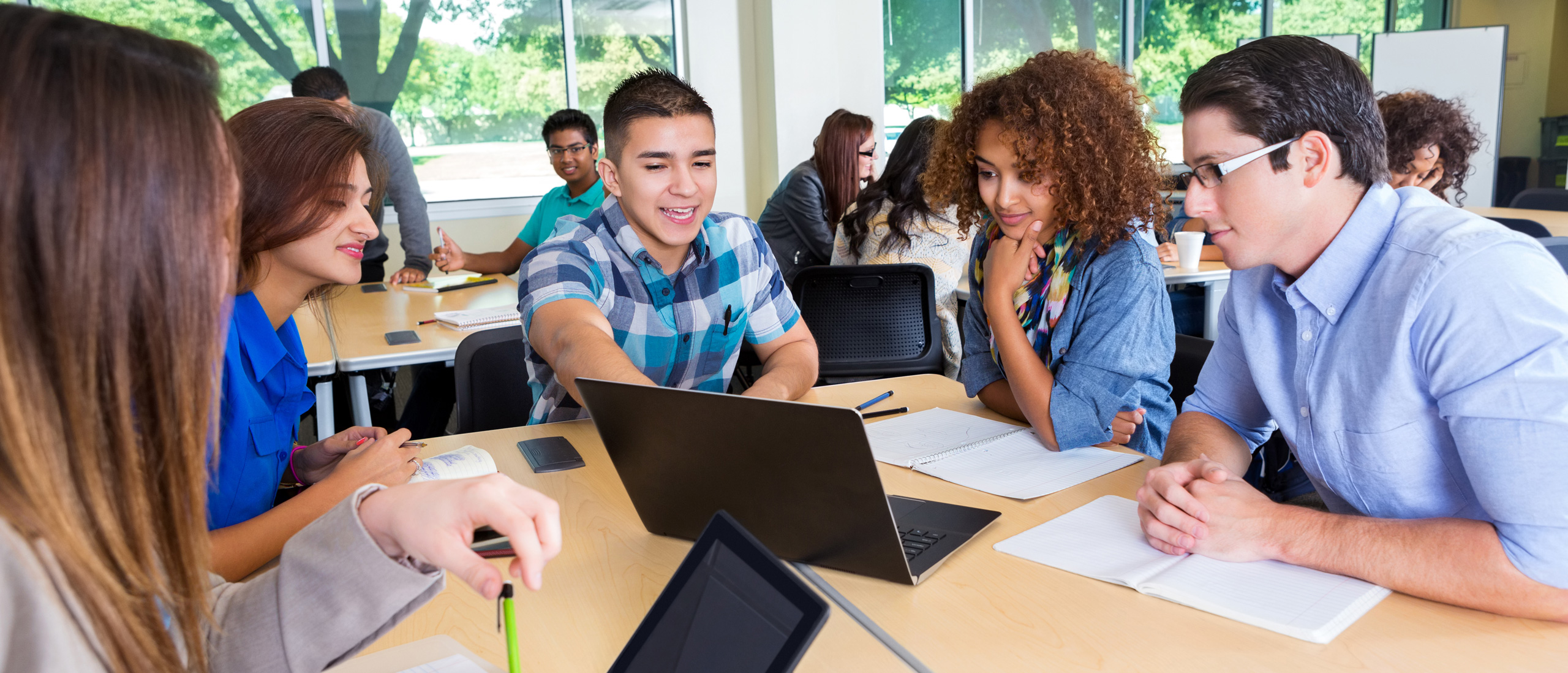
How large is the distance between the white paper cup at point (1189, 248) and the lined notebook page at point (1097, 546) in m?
2.64

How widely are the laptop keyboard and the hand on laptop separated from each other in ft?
1.68

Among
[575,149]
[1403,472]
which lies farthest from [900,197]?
[1403,472]

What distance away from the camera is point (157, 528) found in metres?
0.63

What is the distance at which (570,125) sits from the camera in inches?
175

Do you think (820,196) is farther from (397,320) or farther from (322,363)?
(322,363)

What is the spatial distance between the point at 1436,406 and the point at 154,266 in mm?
1200

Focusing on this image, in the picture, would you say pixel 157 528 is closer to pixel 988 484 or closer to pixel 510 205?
pixel 988 484

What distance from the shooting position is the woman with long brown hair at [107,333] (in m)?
0.53

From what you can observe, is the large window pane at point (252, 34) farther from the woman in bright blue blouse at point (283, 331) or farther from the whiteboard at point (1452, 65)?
the whiteboard at point (1452, 65)

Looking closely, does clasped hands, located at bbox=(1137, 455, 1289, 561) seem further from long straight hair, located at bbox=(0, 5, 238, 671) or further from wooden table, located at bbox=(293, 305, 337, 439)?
wooden table, located at bbox=(293, 305, 337, 439)

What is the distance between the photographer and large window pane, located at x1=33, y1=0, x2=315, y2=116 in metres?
5.28

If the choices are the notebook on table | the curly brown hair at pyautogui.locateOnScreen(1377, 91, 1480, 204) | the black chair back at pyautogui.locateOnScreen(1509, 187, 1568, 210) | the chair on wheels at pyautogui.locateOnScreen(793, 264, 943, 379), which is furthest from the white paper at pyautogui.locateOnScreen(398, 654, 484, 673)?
the black chair back at pyautogui.locateOnScreen(1509, 187, 1568, 210)

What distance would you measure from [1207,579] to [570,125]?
3.88 meters

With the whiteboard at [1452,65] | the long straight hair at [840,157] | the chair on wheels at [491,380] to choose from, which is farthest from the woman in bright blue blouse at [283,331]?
the whiteboard at [1452,65]
